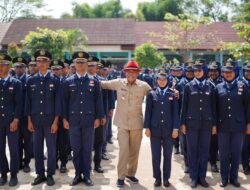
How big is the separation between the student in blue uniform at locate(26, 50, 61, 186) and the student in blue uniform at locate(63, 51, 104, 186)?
186 millimetres

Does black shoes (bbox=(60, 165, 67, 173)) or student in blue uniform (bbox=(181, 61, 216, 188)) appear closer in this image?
student in blue uniform (bbox=(181, 61, 216, 188))

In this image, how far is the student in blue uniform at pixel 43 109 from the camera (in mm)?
6430

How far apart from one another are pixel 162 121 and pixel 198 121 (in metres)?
0.60

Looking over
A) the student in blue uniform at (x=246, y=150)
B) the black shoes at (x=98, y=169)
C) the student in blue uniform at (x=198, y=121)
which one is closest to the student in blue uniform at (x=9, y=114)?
the black shoes at (x=98, y=169)

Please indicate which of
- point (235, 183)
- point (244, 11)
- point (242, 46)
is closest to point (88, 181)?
point (235, 183)

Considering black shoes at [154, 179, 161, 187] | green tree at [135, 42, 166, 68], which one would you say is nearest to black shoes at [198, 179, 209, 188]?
black shoes at [154, 179, 161, 187]

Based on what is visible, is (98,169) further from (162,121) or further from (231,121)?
(231,121)

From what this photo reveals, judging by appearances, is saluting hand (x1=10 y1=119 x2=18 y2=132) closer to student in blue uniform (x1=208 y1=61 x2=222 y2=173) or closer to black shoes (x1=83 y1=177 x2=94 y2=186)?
black shoes (x1=83 y1=177 x2=94 y2=186)

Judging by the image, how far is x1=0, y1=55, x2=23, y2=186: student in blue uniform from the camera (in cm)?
636

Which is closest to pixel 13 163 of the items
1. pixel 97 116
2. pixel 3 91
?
pixel 3 91

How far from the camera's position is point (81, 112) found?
6391 millimetres

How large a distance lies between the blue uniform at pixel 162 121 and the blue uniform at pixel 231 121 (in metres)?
0.80

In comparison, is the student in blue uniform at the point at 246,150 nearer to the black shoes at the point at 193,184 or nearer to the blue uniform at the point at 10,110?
the black shoes at the point at 193,184

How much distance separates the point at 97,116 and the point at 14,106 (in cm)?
143
